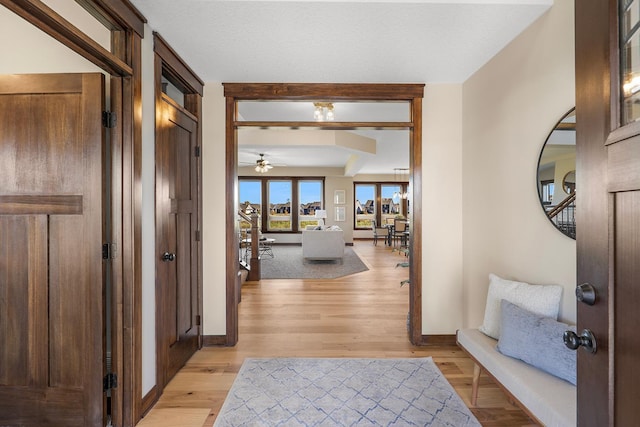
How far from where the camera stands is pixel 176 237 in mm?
2578

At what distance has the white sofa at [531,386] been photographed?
4.63ft

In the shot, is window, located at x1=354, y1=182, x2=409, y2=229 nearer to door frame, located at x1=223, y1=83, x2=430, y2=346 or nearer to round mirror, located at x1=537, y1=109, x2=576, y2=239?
door frame, located at x1=223, y1=83, x2=430, y2=346

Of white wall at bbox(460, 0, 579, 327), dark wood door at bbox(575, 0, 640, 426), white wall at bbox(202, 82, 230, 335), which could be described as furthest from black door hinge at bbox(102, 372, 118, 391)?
white wall at bbox(460, 0, 579, 327)

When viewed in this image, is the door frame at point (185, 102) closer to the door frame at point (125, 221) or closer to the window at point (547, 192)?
the door frame at point (125, 221)

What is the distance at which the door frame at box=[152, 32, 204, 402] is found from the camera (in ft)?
7.25

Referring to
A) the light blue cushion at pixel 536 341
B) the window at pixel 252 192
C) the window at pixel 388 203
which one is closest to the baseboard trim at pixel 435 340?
the light blue cushion at pixel 536 341

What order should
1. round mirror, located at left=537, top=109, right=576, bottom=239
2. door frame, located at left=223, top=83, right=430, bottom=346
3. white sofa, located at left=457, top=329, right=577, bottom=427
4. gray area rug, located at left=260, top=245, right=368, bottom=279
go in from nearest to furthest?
1. white sofa, located at left=457, top=329, right=577, bottom=427
2. round mirror, located at left=537, top=109, right=576, bottom=239
3. door frame, located at left=223, top=83, right=430, bottom=346
4. gray area rug, located at left=260, top=245, right=368, bottom=279

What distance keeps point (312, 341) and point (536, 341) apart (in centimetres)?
199

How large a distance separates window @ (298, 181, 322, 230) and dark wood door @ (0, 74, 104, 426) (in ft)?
31.8

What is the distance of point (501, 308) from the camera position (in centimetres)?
202

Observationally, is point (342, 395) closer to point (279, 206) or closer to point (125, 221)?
point (125, 221)

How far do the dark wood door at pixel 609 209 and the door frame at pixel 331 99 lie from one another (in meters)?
2.12

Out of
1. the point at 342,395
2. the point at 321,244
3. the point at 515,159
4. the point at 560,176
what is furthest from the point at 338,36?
the point at 321,244

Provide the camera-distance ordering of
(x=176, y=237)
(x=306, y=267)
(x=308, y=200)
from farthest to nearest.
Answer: (x=308, y=200), (x=306, y=267), (x=176, y=237)
